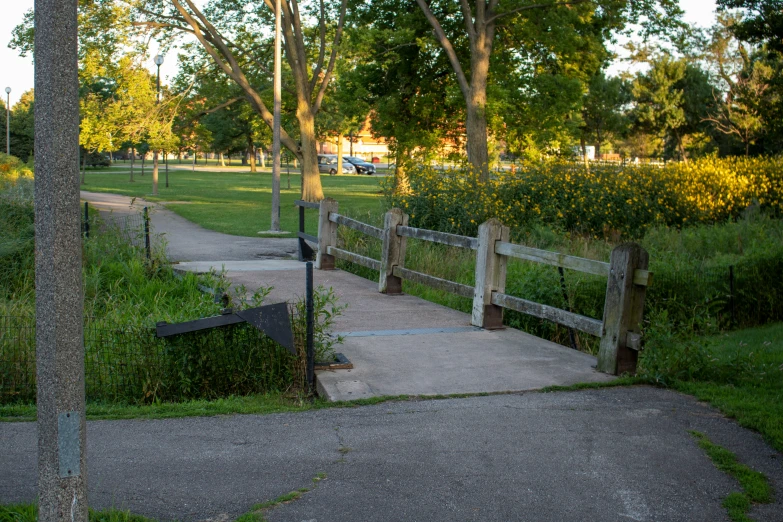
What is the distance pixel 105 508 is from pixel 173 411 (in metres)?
1.88

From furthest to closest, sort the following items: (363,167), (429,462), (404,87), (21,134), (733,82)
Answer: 1. (363,167)
2. (21,134)
3. (733,82)
4. (404,87)
5. (429,462)

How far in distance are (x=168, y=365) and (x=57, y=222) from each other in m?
4.13

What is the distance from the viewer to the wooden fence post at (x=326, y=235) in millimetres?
13651

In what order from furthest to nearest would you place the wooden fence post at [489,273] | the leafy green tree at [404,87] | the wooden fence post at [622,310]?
the leafy green tree at [404,87]
the wooden fence post at [489,273]
the wooden fence post at [622,310]

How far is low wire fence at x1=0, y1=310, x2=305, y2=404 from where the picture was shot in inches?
267

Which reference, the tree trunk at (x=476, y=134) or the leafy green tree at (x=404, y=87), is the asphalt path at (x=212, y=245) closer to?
the tree trunk at (x=476, y=134)

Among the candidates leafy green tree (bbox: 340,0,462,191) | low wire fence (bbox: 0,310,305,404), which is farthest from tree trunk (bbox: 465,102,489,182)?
low wire fence (bbox: 0,310,305,404)

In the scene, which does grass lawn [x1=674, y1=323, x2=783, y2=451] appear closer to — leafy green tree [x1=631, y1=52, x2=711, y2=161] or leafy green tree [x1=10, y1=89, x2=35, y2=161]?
leafy green tree [x1=631, y1=52, x2=711, y2=161]

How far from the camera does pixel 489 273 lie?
8.95 meters

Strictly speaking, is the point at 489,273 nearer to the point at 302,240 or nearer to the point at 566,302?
the point at 566,302

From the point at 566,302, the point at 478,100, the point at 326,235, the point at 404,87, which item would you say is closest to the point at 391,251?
the point at 566,302

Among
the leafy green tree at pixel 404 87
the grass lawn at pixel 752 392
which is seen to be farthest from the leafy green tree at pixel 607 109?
the grass lawn at pixel 752 392

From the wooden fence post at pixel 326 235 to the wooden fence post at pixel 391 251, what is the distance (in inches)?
98.4

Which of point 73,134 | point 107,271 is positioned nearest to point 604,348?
point 73,134
